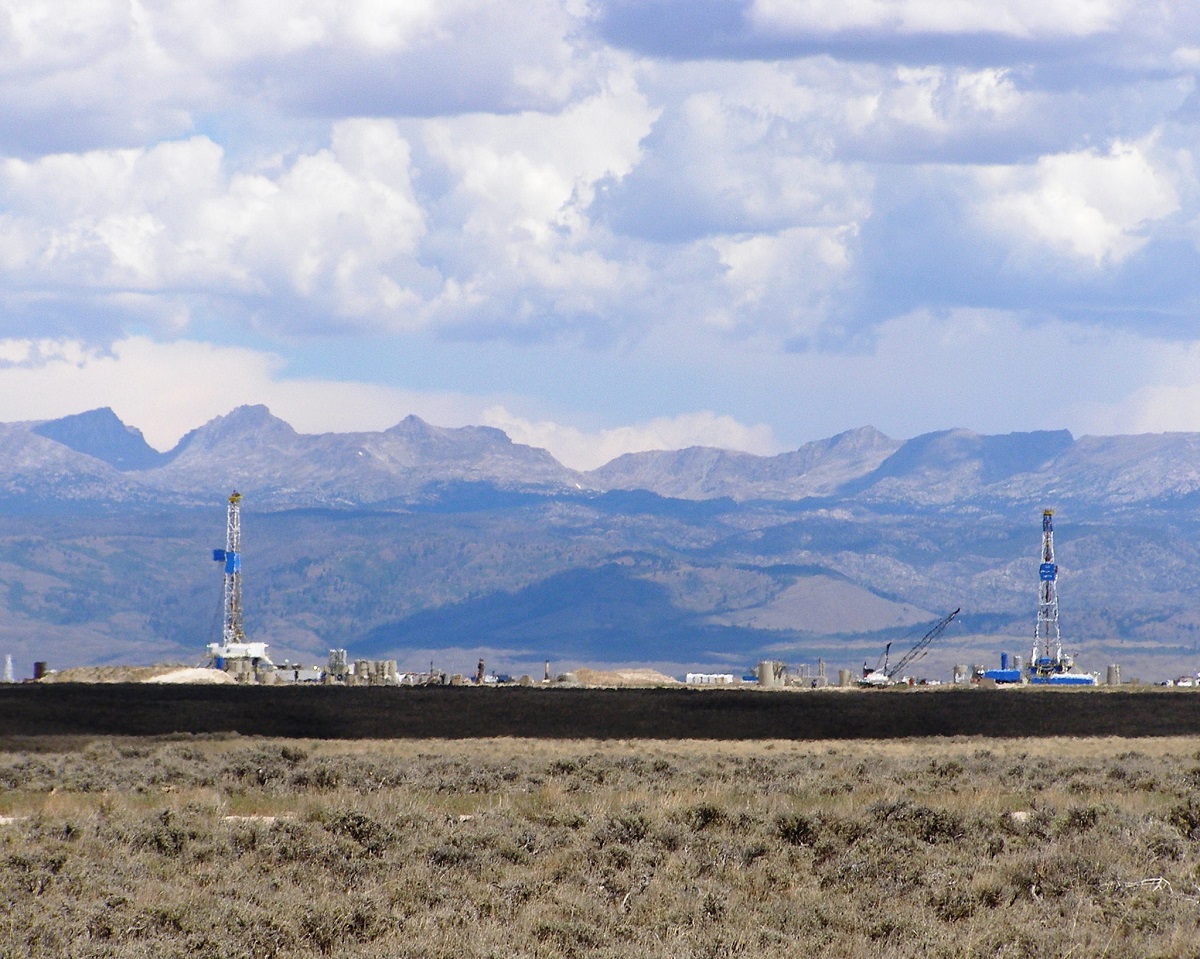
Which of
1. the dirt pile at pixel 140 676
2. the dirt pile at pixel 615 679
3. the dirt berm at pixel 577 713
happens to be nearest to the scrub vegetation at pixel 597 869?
the dirt berm at pixel 577 713

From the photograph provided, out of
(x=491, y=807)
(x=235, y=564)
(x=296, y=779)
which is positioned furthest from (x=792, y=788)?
(x=235, y=564)

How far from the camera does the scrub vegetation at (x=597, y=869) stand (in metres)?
20.5

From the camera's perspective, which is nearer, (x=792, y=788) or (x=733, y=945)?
(x=733, y=945)

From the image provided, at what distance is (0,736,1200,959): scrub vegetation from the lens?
20.5 metres

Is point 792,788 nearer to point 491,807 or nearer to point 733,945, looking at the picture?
point 491,807

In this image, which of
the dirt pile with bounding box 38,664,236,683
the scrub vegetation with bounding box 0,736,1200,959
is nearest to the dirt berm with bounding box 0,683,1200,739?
the dirt pile with bounding box 38,664,236,683

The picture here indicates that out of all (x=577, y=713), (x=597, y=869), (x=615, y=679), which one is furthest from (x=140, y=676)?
(x=597, y=869)

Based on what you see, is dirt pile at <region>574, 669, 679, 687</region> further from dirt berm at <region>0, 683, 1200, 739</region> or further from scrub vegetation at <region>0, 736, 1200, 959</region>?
scrub vegetation at <region>0, 736, 1200, 959</region>

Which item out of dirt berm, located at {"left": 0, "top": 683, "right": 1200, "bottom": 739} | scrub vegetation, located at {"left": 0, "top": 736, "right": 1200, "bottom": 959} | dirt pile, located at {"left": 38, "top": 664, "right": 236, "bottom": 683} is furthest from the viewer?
dirt pile, located at {"left": 38, "top": 664, "right": 236, "bottom": 683}

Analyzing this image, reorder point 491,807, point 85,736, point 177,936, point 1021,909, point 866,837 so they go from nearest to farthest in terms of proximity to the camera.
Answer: point 177,936 < point 1021,909 < point 866,837 < point 491,807 < point 85,736

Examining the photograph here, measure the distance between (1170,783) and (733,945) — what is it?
57.7 feet

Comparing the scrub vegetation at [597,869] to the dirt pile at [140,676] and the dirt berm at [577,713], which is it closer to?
the dirt berm at [577,713]

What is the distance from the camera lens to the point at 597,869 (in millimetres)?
24203

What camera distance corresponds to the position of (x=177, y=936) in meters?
20.2
